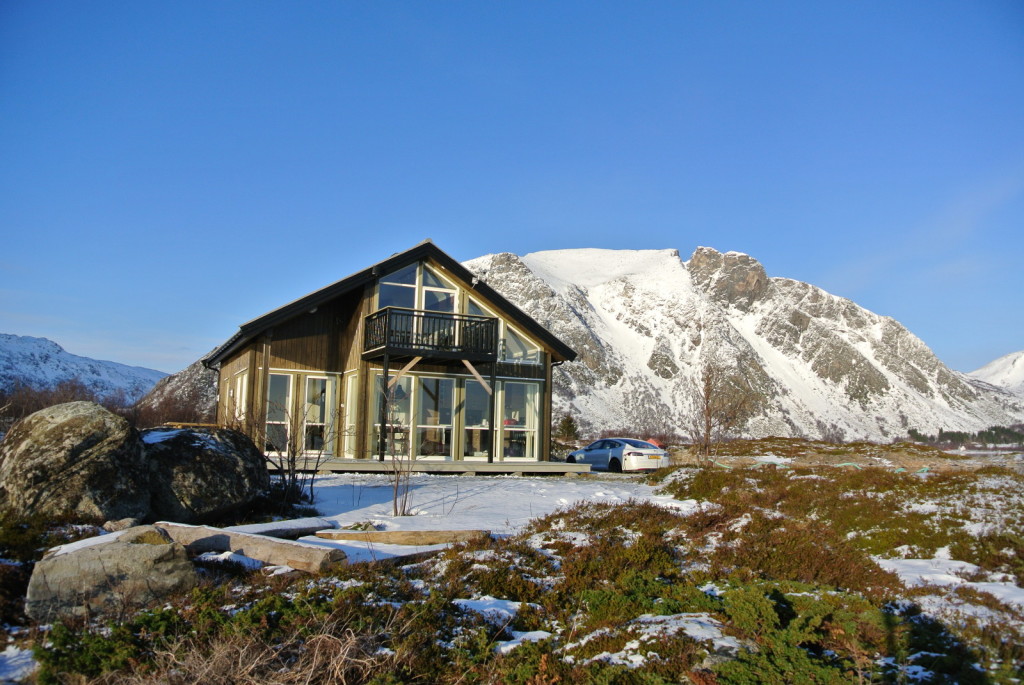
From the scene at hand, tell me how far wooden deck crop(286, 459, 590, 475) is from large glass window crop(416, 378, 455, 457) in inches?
46.2

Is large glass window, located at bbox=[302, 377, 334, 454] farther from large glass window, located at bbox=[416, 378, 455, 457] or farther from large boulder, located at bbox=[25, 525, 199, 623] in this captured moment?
large boulder, located at bbox=[25, 525, 199, 623]

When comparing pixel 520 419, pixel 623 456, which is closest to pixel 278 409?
pixel 520 419

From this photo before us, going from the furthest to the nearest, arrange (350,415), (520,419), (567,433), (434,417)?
(567,433), (520,419), (434,417), (350,415)

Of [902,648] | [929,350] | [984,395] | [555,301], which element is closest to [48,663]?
Answer: [902,648]

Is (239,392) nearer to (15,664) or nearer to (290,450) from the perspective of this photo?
(290,450)

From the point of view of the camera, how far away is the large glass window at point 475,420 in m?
22.4

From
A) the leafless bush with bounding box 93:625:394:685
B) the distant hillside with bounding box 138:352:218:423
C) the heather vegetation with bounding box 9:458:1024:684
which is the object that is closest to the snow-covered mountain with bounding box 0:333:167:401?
the distant hillside with bounding box 138:352:218:423

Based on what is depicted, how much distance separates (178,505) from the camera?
366 inches

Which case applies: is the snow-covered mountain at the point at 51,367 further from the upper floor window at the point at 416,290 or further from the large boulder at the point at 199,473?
the large boulder at the point at 199,473

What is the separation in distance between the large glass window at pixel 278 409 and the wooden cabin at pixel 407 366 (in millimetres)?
29

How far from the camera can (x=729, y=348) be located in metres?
109

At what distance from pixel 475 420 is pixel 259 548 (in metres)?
15.1

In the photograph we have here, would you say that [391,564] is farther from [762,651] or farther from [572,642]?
[762,651]

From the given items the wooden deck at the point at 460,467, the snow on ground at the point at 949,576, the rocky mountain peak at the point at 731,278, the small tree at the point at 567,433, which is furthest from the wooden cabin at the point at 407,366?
the rocky mountain peak at the point at 731,278
